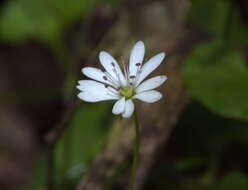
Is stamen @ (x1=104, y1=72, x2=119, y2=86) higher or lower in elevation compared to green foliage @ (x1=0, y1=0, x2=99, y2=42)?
lower

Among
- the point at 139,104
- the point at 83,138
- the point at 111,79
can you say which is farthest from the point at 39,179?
the point at 111,79

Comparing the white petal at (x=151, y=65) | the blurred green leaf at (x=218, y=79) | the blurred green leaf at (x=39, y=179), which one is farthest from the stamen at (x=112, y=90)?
the blurred green leaf at (x=39, y=179)

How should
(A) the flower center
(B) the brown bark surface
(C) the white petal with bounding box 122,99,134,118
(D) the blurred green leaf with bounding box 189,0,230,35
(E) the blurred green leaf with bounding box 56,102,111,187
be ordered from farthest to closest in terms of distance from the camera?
(D) the blurred green leaf with bounding box 189,0,230,35 → (E) the blurred green leaf with bounding box 56,102,111,187 → (B) the brown bark surface → (A) the flower center → (C) the white petal with bounding box 122,99,134,118

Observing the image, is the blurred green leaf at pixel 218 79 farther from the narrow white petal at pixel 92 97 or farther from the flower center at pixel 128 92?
the narrow white petal at pixel 92 97

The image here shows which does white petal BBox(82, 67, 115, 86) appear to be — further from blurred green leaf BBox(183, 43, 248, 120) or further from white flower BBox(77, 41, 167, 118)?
blurred green leaf BBox(183, 43, 248, 120)

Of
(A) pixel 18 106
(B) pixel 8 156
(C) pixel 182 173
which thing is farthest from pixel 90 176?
(A) pixel 18 106

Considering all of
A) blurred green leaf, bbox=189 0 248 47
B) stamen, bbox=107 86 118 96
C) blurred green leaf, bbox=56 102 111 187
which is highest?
blurred green leaf, bbox=189 0 248 47

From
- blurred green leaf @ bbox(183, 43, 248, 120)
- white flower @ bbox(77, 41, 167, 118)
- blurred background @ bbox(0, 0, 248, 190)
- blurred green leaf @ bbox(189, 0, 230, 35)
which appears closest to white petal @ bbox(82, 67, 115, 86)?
white flower @ bbox(77, 41, 167, 118)

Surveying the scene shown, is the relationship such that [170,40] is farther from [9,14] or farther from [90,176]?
[9,14]
